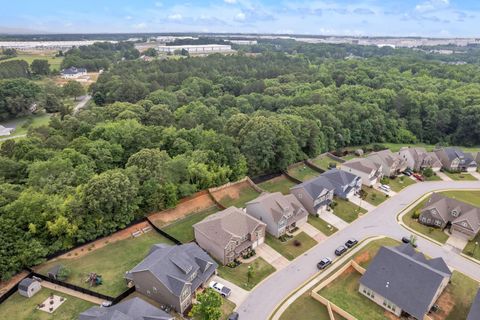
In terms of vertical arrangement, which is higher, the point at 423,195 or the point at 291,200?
the point at 291,200

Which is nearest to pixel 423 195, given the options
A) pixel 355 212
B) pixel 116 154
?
pixel 355 212

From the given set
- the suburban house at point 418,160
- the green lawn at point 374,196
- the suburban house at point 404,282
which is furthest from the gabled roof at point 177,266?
the suburban house at point 418,160

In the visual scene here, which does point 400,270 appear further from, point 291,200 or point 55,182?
point 55,182

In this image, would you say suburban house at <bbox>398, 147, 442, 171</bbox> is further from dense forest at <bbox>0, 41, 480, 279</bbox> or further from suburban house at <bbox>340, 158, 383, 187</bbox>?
dense forest at <bbox>0, 41, 480, 279</bbox>

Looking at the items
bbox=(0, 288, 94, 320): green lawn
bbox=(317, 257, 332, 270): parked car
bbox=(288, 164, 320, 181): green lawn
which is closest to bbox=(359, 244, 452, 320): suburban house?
bbox=(317, 257, 332, 270): parked car

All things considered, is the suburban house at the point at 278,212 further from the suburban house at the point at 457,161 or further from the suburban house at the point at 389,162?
the suburban house at the point at 457,161

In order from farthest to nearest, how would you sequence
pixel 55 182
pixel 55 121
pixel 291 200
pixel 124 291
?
1. pixel 55 121
2. pixel 291 200
3. pixel 55 182
4. pixel 124 291
